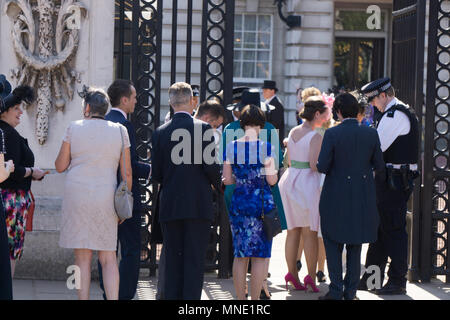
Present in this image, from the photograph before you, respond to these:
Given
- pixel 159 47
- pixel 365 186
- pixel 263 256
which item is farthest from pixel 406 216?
pixel 159 47

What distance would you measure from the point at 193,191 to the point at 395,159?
2.44 metres

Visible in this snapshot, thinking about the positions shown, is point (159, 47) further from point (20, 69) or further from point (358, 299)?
point (358, 299)

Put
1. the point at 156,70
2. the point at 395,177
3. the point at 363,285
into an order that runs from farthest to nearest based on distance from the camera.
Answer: the point at 156,70 → the point at 363,285 → the point at 395,177

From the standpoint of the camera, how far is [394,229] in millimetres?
8805

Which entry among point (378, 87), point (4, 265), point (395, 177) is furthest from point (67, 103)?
point (395, 177)

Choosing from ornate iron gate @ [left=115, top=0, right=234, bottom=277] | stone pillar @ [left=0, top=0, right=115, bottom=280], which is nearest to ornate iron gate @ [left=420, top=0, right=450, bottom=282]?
ornate iron gate @ [left=115, top=0, right=234, bottom=277]

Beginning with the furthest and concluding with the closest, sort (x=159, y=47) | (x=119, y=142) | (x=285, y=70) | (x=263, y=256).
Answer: (x=285, y=70), (x=159, y=47), (x=263, y=256), (x=119, y=142)

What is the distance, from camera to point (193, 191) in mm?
7199

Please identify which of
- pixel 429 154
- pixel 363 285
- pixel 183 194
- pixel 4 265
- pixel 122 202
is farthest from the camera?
pixel 429 154

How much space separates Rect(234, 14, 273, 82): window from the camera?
23844 millimetres

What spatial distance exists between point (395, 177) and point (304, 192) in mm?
857

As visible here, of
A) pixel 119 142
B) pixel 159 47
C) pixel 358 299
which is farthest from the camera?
pixel 159 47

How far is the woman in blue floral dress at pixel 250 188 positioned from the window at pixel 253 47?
16296mm

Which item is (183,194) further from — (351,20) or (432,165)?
(351,20)
